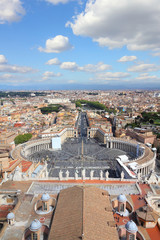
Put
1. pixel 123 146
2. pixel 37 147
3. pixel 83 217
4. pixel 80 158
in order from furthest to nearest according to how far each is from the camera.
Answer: pixel 37 147 → pixel 123 146 → pixel 80 158 → pixel 83 217

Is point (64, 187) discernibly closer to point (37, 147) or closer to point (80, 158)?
point (80, 158)

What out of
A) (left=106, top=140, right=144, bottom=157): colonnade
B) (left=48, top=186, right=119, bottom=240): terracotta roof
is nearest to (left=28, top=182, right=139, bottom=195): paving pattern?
(left=48, top=186, right=119, bottom=240): terracotta roof

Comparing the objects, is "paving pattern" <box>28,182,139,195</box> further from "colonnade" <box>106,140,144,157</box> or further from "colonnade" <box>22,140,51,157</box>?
"colonnade" <box>22,140,51,157</box>

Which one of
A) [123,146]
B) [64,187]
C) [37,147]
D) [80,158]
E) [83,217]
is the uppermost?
[83,217]

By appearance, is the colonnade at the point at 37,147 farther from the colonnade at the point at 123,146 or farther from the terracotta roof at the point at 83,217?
the terracotta roof at the point at 83,217

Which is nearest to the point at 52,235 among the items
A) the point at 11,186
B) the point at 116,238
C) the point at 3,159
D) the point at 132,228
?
the point at 116,238

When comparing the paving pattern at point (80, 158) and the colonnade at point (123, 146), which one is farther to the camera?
the colonnade at point (123, 146)

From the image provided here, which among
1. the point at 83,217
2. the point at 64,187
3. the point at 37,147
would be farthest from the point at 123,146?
the point at 83,217

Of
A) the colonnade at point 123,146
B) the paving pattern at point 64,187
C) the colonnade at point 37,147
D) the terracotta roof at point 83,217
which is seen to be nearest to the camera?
the terracotta roof at point 83,217

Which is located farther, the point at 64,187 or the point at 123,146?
the point at 123,146

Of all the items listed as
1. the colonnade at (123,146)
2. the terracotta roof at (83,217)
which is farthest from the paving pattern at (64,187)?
the colonnade at (123,146)
